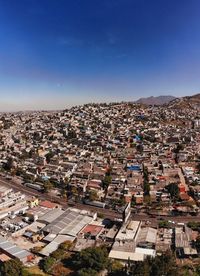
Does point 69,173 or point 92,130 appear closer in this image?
point 69,173

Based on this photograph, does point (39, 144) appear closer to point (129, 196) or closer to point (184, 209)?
point (129, 196)

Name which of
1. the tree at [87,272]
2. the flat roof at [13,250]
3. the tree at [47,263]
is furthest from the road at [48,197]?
the tree at [87,272]

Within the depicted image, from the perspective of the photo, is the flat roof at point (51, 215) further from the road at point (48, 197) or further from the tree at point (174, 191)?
the tree at point (174, 191)

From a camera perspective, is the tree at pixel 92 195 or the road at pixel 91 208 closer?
the road at pixel 91 208

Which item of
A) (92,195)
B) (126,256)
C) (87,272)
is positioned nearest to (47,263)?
(87,272)

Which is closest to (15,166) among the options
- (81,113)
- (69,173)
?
(69,173)

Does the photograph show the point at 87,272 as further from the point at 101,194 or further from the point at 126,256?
the point at 101,194

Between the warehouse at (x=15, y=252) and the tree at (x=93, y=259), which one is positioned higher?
the tree at (x=93, y=259)
